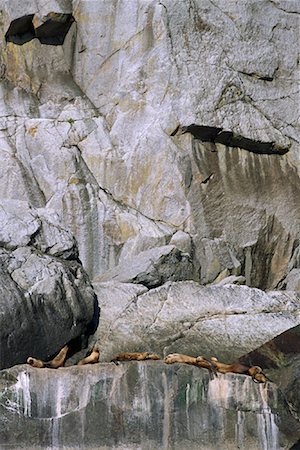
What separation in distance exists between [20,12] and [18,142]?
10.1 ft

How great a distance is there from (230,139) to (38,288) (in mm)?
7054

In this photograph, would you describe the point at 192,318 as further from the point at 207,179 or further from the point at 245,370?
the point at 207,179

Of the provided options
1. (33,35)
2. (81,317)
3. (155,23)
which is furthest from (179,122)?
(81,317)

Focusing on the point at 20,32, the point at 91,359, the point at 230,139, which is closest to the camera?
the point at 91,359

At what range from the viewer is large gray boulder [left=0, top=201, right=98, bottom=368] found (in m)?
14.1

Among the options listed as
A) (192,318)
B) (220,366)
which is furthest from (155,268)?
(220,366)

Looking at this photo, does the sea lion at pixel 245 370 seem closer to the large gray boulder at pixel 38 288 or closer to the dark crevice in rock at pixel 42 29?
the large gray boulder at pixel 38 288

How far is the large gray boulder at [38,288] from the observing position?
14.1 meters

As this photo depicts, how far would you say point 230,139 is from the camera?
20.3 m

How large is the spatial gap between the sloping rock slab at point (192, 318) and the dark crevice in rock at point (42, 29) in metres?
7.36

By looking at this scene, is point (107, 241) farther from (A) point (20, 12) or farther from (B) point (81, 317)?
(A) point (20, 12)

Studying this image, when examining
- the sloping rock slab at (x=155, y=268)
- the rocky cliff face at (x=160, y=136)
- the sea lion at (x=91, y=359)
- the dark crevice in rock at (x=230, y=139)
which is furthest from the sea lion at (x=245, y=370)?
the dark crevice in rock at (x=230, y=139)

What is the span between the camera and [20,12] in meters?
21.3

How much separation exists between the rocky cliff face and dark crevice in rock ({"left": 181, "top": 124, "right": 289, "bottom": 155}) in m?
0.03
